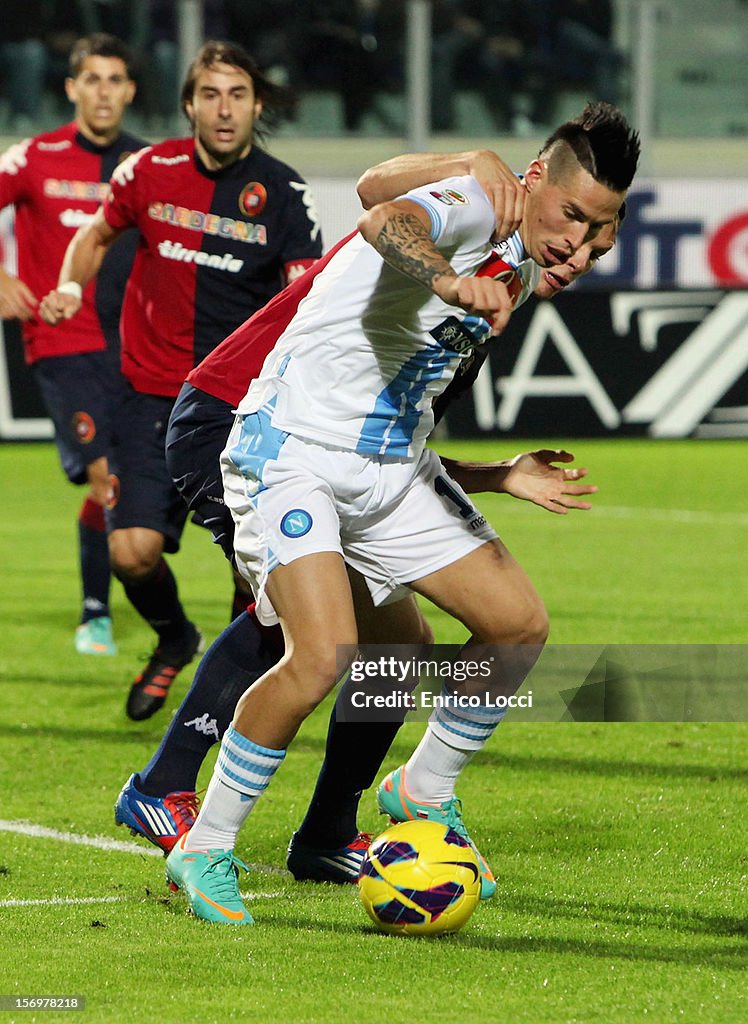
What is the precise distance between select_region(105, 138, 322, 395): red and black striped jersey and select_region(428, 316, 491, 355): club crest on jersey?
2154mm

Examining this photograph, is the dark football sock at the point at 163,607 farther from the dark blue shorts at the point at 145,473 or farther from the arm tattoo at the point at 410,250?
the arm tattoo at the point at 410,250

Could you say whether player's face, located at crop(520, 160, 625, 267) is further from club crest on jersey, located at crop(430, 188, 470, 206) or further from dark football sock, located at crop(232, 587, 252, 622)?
dark football sock, located at crop(232, 587, 252, 622)

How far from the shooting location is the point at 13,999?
3252mm

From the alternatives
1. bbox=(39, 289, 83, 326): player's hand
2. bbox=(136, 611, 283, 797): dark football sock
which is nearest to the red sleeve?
bbox=(39, 289, 83, 326): player's hand

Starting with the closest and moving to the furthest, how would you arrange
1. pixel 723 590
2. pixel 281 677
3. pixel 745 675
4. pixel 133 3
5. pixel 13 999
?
pixel 13 999, pixel 281 677, pixel 745 675, pixel 723 590, pixel 133 3

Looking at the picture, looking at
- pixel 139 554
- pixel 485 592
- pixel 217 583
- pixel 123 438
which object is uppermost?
pixel 485 592

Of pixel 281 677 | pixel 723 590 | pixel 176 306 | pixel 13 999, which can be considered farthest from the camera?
pixel 723 590

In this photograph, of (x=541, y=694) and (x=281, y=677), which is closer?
(x=281, y=677)

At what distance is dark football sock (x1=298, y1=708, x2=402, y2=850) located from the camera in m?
4.25

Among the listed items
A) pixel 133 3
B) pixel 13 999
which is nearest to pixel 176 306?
pixel 13 999

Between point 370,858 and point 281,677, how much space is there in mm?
478

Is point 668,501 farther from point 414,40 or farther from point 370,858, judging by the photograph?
point 414,40

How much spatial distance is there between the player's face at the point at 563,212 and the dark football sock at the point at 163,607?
293cm

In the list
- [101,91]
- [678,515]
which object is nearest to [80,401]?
[101,91]
